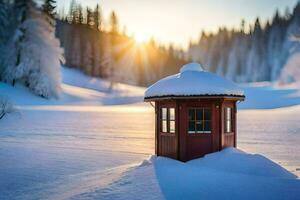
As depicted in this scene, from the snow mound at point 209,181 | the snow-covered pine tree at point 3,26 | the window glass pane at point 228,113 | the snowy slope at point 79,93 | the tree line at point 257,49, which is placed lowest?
the snow mound at point 209,181

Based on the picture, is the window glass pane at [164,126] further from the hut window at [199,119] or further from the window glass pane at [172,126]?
the hut window at [199,119]

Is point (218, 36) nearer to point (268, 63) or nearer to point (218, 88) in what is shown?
point (268, 63)

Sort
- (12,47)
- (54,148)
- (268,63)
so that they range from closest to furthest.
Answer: (54,148) < (12,47) < (268,63)

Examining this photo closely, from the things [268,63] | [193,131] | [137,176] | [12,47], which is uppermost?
[268,63]

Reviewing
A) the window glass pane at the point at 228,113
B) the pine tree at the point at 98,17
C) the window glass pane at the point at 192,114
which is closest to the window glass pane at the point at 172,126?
the window glass pane at the point at 192,114

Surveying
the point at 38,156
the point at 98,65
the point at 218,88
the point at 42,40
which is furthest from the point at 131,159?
the point at 98,65

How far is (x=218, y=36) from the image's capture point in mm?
134375

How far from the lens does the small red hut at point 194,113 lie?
14148 mm

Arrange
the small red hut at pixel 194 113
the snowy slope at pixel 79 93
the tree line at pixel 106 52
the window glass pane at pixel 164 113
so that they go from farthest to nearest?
1. the tree line at pixel 106 52
2. the snowy slope at pixel 79 93
3. the window glass pane at pixel 164 113
4. the small red hut at pixel 194 113

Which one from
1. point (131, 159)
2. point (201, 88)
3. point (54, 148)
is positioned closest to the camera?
point (201, 88)

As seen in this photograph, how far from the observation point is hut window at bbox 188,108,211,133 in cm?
1452

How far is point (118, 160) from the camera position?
1709 centimetres

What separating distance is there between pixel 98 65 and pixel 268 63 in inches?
1811

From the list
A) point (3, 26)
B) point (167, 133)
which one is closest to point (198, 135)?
point (167, 133)
